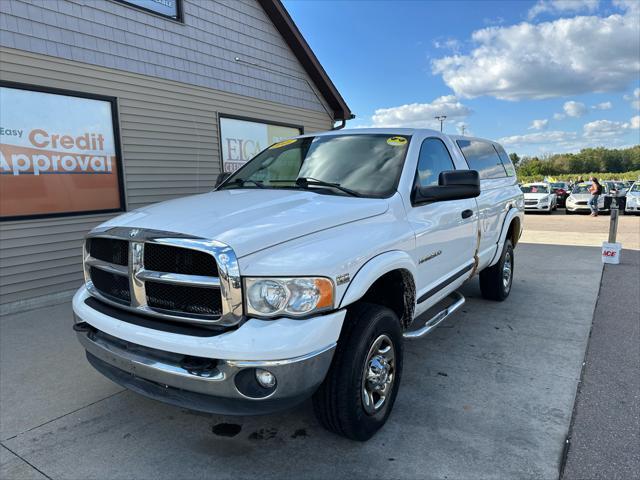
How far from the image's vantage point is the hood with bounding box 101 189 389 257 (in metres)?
2.33

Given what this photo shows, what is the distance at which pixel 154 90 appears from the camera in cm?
702

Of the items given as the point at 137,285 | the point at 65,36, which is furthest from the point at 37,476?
the point at 65,36

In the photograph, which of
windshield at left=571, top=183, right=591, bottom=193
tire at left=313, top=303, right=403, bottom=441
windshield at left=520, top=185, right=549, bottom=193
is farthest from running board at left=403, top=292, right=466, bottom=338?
windshield at left=571, top=183, right=591, bottom=193

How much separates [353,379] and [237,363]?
0.69 m

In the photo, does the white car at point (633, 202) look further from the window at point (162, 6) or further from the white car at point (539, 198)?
the window at point (162, 6)

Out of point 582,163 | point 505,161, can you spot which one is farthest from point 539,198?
point 582,163

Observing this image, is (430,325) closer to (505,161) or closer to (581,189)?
(505,161)

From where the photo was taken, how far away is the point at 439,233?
3529 millimetres

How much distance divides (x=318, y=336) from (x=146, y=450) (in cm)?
137

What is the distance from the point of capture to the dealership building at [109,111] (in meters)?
5.52

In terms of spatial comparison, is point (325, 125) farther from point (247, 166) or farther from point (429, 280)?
point (429, 280)

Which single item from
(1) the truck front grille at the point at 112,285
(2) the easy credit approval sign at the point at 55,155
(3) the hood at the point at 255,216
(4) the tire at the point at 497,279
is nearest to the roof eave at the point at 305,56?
(2) the easy credit approval sign at the point at 55,155

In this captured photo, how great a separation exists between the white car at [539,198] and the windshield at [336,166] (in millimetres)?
20568

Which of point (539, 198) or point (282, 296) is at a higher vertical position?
point (282, 296)
